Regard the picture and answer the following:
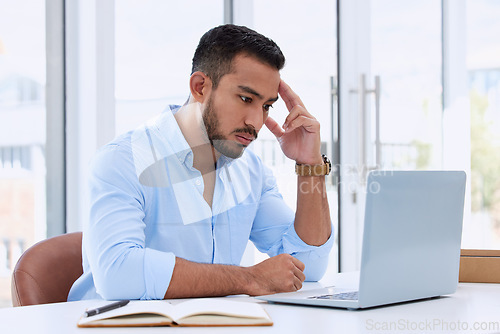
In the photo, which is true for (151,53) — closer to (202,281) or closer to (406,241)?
(202,281)

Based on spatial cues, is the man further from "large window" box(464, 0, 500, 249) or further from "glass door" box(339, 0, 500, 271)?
"large window" box(464, 0, 500, 249)

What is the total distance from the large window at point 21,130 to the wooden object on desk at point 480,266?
4.83 ft

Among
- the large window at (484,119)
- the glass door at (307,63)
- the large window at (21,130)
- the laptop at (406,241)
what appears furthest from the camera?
the large window at (484,119)

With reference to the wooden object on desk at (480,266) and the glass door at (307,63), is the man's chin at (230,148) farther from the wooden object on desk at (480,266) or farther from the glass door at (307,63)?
the glass door at (307,63)

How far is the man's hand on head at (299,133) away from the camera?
5.41ft

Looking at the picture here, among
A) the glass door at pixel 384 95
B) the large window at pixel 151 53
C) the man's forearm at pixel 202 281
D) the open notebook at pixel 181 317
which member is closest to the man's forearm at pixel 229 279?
the man's forearm at pixel 202 281

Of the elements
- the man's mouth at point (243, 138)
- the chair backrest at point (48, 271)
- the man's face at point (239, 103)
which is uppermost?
the man's face at point (239, 103)

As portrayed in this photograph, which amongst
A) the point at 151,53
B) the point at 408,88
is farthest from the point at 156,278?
the point at 408,88

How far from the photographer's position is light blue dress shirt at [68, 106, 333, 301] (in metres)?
1.17

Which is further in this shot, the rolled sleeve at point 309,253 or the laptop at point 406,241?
the rolled sleeve at point 309,253

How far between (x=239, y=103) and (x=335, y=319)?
0.79 m

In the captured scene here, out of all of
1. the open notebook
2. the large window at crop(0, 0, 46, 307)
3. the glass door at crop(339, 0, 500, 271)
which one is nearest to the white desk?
the open notebook

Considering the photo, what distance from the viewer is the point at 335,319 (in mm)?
911

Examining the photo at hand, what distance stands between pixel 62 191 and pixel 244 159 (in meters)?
0.80
